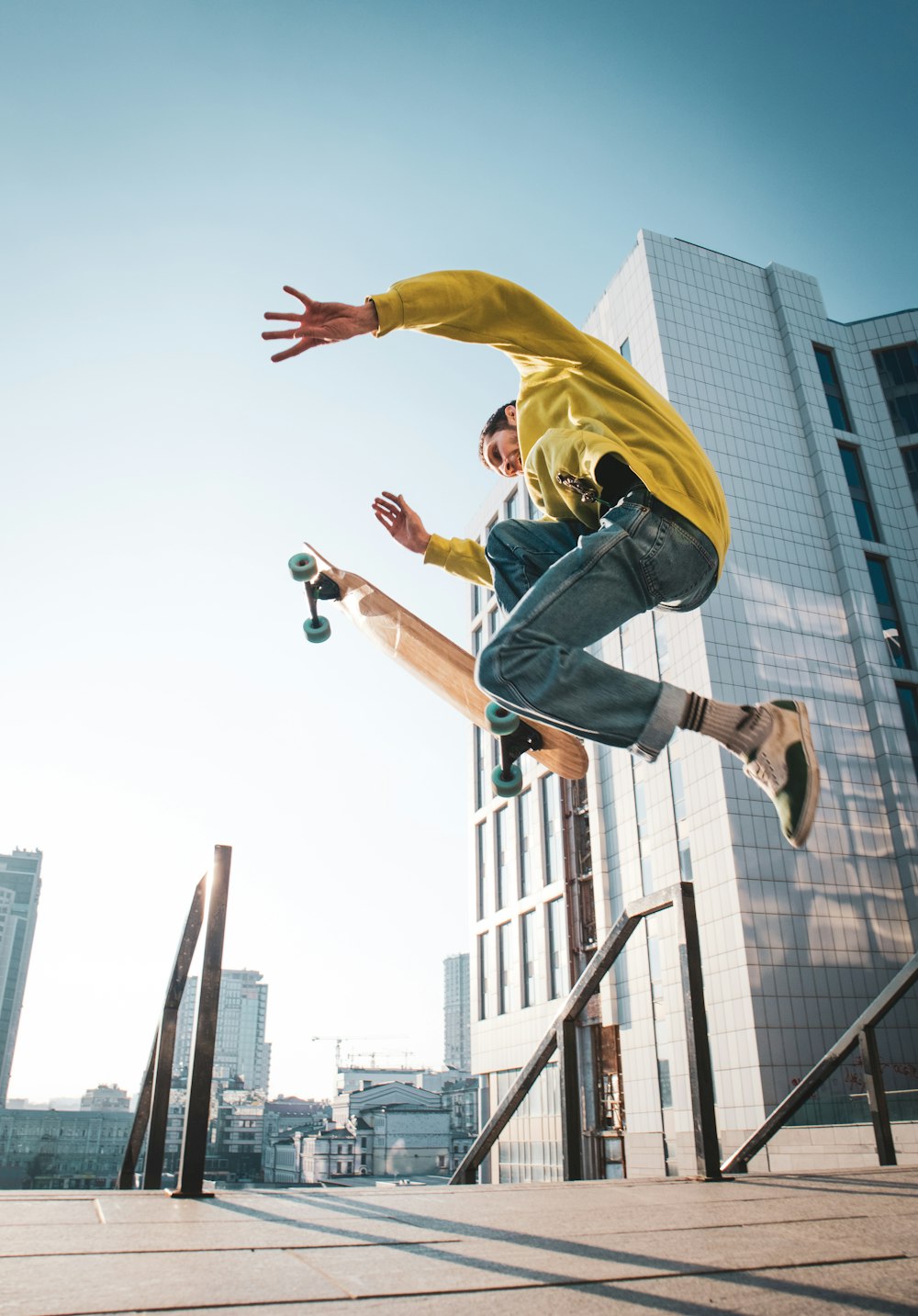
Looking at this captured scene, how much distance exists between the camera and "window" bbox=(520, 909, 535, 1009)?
29094 millimetres

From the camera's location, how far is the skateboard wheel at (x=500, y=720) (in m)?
3.77

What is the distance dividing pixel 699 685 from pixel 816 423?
10.8m

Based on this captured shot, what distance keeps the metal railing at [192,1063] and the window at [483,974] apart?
29894mm

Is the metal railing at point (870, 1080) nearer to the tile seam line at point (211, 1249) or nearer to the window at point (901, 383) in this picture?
the tile seam line at point (211, 1249)

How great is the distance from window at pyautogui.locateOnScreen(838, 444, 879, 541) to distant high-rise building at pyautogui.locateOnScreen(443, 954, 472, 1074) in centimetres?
12974

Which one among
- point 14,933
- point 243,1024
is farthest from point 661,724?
point 243,1024

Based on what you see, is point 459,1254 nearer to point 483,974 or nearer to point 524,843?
point 524,843

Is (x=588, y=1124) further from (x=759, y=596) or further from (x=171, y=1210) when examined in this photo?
(x=171, y=1210)

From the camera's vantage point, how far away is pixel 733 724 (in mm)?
2609

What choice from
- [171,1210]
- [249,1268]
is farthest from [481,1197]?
[249,1268]

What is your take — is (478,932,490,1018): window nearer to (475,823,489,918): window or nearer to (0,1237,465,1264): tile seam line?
(475,823,489,918): window

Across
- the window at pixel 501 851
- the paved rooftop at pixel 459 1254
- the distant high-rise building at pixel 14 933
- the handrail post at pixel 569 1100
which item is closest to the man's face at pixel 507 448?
the handrail post at pixel 569 1100

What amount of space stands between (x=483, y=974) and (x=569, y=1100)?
100 feet

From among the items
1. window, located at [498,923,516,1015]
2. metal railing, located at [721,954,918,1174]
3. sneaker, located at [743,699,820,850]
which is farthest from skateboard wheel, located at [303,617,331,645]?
window, located at [498,923,516,1015]
